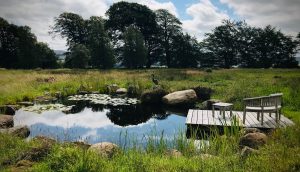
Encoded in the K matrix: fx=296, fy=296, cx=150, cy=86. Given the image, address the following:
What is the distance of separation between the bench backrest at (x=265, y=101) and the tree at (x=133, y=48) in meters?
41.0

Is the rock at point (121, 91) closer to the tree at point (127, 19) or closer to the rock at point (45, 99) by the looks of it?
the rock at point (45, 99)

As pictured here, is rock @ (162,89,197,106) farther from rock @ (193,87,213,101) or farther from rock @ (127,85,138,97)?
rock @ (127,85,138,97)

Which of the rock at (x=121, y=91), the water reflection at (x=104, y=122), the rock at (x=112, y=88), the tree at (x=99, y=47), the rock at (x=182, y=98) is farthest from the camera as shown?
the tree at (x=99, y=47)

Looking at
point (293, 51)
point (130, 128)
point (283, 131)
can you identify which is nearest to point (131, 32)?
point (293, 51)

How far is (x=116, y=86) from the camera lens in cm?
2570

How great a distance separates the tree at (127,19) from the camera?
60.8 meters

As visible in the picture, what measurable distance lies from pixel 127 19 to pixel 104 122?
48.2 metres

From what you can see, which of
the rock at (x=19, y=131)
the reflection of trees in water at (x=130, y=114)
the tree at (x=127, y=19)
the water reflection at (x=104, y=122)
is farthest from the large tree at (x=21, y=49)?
the rock at (x=19, y=131)

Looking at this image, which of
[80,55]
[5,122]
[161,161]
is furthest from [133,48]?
[161,161]

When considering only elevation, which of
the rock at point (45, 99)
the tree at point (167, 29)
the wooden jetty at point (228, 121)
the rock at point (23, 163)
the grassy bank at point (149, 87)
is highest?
the tree at point (167, 29)

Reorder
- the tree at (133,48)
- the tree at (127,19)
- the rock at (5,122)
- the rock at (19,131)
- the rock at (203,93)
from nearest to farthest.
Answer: the rock at (19,131) < the rock at (5,122) < the rock at (203,93) < the tree at (133,48) < the tree at (127,19)

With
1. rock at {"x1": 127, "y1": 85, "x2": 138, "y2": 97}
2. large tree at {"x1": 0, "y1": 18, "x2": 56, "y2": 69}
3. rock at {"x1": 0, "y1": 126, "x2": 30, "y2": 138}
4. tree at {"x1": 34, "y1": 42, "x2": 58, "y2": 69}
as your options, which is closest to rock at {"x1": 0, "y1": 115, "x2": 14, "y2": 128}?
rock at {"x1": 0, "y1": 126, "x2": 30, "y2": 138}

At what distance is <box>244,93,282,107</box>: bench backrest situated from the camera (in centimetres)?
1107

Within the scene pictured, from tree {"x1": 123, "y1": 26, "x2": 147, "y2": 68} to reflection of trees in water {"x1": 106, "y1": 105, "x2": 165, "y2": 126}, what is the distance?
108ft
